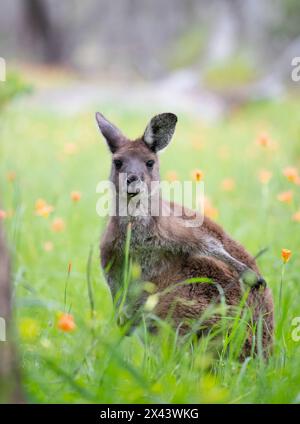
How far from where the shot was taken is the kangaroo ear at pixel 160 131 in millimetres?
3986

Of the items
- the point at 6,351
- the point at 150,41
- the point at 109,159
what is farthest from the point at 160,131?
the point at 150,41

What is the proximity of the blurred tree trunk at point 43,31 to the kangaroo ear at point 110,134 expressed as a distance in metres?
23.5

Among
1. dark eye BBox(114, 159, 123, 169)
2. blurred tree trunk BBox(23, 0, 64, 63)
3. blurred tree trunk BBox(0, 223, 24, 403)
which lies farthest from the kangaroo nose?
blurred tree trunk BBox(23, 0, 64, 63)

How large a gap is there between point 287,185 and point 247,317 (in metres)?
3.41

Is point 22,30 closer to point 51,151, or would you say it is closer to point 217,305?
point 51,151

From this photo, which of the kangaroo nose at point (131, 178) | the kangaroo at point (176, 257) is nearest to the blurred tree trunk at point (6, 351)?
the kangaroo at point (176, 257)

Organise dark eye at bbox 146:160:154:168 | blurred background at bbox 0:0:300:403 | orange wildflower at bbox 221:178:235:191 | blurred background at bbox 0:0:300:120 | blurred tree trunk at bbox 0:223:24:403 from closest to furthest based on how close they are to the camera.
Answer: blurred tree trunk at bbox 0:223:24:403 < blurred background at bbox 0:0:300:403 < dark eye at bbox 146:160:154:168 < orange wildflower at bbox 221:178:235:191 < blurred background at bbox 0:0:300:120

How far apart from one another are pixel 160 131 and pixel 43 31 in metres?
24.6

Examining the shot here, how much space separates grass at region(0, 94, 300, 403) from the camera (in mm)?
2678

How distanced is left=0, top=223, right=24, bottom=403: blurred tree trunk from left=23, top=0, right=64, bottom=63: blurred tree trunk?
83.6 ft

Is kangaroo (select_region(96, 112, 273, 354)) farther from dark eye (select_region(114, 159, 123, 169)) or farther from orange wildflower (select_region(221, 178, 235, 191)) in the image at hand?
orange wildflower (select_region(221, 178, 235, 191))

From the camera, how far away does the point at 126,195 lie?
12.9 feet

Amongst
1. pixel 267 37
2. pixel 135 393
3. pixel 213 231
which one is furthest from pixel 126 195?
pixel 267 37

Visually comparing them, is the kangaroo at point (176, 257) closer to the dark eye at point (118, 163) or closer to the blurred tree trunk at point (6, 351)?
the dark eye at point (118, 163)
